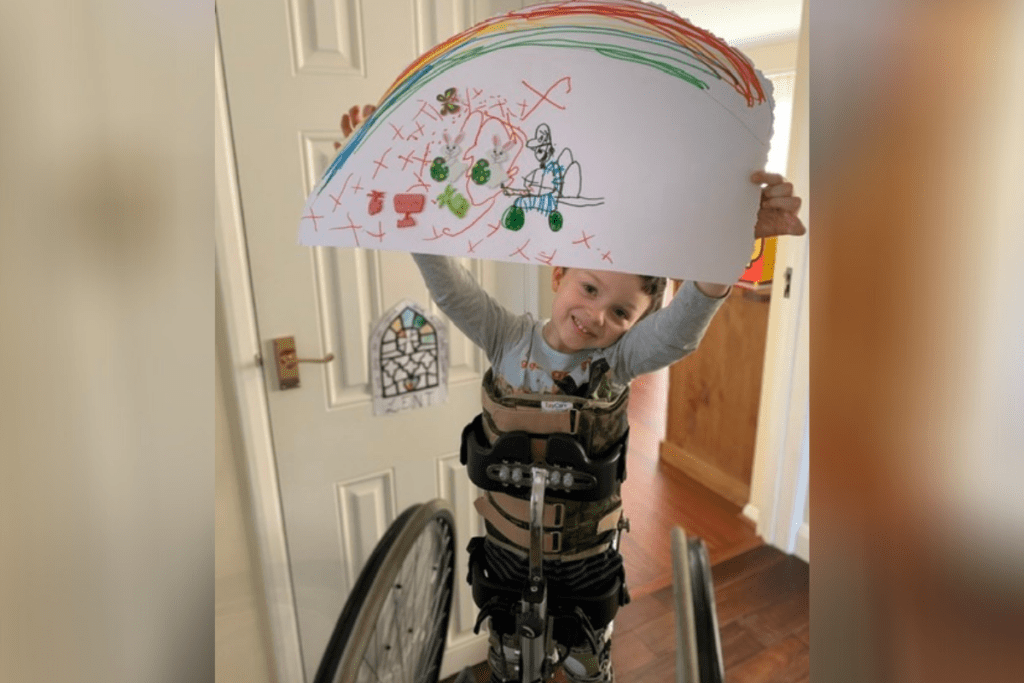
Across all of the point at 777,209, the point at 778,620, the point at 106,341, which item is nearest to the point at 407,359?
the point at 777,209

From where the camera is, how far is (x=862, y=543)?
128 mm

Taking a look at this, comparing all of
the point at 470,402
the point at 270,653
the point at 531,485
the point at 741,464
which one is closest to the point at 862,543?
the point at 531,485

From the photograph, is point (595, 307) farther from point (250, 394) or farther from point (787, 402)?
point (787, 402)

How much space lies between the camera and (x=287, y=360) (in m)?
1.29

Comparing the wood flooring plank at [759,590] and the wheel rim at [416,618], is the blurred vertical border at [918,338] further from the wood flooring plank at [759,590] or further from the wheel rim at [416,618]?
the wood flooring plank at [759,590]

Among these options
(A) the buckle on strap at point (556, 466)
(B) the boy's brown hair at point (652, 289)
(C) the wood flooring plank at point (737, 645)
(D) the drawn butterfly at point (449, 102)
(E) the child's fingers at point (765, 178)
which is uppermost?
(D) the drawn butterfly at point (449, 102)

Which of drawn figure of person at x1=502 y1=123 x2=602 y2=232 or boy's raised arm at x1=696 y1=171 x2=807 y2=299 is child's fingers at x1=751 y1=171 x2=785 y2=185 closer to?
boy's raised arm at x1=696 y1=171 x2=807 y2=299

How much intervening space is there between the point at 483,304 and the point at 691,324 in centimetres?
32

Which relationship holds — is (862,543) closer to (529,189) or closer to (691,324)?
(529,189)

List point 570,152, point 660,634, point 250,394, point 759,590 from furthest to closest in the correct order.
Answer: point 759,590 → point 660,634 → point 250,394 → point 570,152

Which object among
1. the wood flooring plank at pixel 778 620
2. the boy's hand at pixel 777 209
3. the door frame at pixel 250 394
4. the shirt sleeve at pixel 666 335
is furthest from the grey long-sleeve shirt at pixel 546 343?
the wood flooring plank at pixel 778 620

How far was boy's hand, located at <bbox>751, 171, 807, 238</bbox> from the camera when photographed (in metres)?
0.51

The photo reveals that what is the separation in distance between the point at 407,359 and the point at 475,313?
1.88 feet

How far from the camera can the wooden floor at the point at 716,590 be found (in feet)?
5.72
